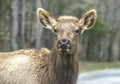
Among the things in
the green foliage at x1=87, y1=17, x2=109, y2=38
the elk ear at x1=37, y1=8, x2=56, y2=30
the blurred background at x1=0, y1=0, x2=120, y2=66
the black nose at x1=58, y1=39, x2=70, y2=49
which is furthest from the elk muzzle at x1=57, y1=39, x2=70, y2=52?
the green foliage at x1=87, y1=17, x2=109, y2=38

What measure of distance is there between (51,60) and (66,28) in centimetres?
74

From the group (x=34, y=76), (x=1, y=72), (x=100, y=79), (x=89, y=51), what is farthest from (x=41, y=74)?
(x=89, y=51)

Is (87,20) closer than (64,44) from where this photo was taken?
No

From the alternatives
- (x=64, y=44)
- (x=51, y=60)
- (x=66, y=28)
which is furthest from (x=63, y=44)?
(x=51, y=60)

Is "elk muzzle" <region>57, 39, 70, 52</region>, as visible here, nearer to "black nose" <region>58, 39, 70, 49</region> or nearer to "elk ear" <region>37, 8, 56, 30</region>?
"black nose" <region>58, 39, 70, 49</region>

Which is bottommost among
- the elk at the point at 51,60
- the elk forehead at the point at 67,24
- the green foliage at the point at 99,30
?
the green foliage at the point at 99,30

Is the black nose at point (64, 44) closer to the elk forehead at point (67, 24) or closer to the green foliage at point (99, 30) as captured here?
the elk forehead at point (67, 24)

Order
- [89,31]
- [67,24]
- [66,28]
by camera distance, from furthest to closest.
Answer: [89,31] < [67,24] < [66,28]

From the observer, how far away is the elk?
8.51 meters

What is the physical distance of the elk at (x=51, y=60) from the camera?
8.51m

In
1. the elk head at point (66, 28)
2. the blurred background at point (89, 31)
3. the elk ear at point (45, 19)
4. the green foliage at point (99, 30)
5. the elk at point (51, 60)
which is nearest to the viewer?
the elk head at point (66, 28)

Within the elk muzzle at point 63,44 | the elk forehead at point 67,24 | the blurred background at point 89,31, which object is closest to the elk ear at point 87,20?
the elk forehead at point 67,24

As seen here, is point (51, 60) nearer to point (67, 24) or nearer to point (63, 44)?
point (67, 24)

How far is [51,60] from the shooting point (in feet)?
29.2
